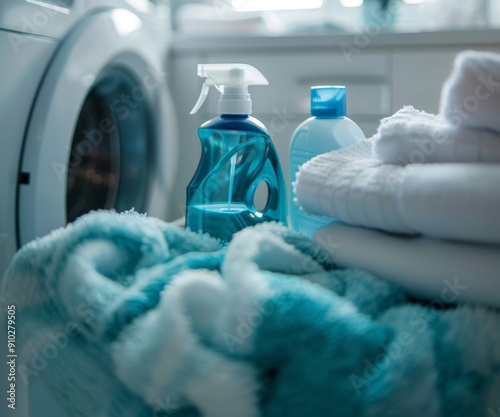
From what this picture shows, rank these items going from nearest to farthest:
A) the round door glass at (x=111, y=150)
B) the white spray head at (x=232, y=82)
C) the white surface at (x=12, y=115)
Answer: the white spray head at (x=232, y=82)
the white surface at (x=12, y=115)
the round door glass at (x=111, y=150)

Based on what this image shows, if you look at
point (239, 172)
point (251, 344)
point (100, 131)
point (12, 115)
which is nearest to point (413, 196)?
point (251, 344)

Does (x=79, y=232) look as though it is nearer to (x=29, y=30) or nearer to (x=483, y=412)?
(x=483, y=412)

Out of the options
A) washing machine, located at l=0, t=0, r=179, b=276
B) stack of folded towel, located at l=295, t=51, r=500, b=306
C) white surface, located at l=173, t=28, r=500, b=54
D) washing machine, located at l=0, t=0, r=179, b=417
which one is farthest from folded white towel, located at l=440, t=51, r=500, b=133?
white surface, located at l=173, t=28, r=500, b=54

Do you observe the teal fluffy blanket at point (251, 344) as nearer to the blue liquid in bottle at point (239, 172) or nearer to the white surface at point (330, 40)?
the blue liquid in bottle at point (239, 172)

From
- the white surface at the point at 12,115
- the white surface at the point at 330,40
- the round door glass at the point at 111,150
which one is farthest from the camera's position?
the white surface at the point at 330,40

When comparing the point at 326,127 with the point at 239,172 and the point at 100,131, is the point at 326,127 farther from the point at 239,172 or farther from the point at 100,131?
the point at 100,131

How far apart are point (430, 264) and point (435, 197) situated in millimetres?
43

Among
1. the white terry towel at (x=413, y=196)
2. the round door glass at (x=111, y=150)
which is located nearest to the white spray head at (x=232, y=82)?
the white terry towel at (x=413, y=196)

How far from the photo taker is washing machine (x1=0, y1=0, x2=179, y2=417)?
2.13 ft

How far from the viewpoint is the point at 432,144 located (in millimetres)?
327

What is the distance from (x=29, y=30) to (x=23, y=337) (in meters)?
0.48

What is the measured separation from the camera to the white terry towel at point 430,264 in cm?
28

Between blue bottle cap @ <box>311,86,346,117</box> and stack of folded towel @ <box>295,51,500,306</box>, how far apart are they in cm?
17

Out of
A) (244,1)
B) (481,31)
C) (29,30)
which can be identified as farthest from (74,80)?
(244,1)
